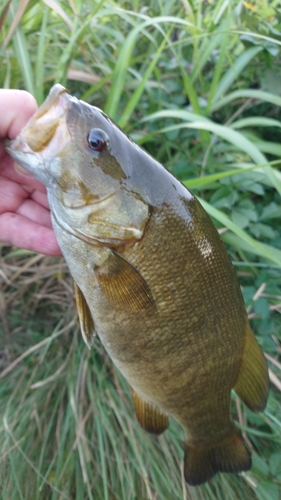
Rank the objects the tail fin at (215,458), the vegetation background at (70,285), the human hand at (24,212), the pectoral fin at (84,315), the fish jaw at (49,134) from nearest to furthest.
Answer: the fish jaw at (49,134) < the pectoral fin at (84,315) < the tail fin at (215,458) < the human hand at (24,212) < the vegetation background at (70,285)

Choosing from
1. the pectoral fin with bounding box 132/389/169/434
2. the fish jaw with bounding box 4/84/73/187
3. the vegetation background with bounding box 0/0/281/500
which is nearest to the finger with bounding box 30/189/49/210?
the vegetation background with bounding box 0/0/281/500

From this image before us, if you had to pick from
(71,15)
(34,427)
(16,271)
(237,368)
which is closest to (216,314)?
(237,368)

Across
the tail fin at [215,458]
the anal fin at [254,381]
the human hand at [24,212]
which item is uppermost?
the human hand at [24,212]

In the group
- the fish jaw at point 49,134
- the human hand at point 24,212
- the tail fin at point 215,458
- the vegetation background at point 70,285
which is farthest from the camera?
the vegetation background at point 70,285

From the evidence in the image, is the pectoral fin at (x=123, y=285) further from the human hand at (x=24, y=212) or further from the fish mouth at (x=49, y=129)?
the human hand at (x=24, y=212)

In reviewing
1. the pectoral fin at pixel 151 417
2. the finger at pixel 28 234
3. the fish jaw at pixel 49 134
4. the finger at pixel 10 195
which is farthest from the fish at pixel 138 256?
the finger at pixel 10 195

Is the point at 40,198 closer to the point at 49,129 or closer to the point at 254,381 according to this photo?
the point at 49,129

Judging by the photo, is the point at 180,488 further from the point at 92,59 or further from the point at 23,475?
the point at 92,59

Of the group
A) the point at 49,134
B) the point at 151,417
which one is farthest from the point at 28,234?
the point at 151,417
